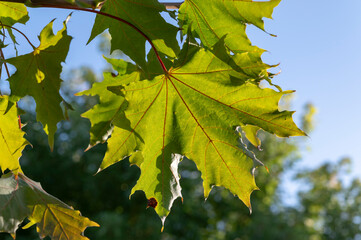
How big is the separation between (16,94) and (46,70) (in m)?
0.09

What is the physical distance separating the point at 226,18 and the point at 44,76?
471mm

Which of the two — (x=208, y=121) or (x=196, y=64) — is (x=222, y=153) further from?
(x=196, y=64)

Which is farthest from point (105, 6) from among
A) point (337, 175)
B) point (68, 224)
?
point (337, 175)

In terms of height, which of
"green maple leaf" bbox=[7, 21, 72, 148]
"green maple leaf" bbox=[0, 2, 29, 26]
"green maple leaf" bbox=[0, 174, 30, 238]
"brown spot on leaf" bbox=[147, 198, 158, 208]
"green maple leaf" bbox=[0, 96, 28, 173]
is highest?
"green maple leaf" bbox=[0, 2, 29, 26]

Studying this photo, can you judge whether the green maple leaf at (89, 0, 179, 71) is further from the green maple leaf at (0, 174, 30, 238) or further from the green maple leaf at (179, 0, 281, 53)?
the green maple leaf at (0, 174, 30, 238)

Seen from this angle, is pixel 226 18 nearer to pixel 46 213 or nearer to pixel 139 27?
pixel 139 27

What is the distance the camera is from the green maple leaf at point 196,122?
950 mm

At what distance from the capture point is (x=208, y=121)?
3.37ft

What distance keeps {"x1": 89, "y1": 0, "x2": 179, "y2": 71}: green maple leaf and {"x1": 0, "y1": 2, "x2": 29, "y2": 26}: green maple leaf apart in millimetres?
215

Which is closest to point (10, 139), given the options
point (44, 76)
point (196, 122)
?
point (44, 76)

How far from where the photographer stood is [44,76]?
0.96m

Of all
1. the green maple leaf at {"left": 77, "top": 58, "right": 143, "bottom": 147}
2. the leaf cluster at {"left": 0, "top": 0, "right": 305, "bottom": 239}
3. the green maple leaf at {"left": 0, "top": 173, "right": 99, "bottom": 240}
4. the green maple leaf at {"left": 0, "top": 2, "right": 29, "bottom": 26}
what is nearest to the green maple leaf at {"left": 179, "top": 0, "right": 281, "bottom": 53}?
the leaf cluster at {"left": 0, "top": 0, "right": 305, "bottom": 239}

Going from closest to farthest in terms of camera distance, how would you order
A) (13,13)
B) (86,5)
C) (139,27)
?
(86,5), (139,27), (13,13)

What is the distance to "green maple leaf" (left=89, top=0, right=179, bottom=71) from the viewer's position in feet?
3.09
